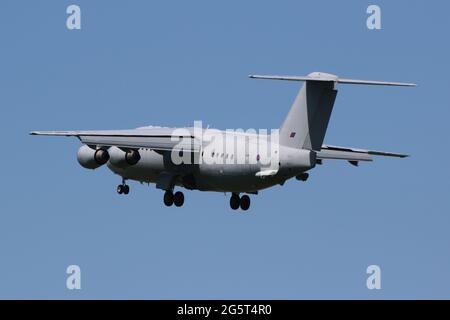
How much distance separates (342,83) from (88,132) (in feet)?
30.2

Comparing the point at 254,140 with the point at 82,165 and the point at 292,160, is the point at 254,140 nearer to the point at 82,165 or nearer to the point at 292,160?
the point at 292,160

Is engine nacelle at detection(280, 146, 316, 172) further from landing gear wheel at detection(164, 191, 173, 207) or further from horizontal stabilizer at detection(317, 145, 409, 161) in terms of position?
landing gear wheel at detection(164, 191, 173, 207)

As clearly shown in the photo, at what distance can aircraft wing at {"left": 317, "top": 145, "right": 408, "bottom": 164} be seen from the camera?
155 feet

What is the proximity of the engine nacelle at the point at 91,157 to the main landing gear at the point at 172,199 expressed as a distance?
2284mm

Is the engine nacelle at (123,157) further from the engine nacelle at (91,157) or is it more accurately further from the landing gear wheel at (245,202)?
the landing gear wheel at (245,202)

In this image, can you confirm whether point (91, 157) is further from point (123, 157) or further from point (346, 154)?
point (346, 154)

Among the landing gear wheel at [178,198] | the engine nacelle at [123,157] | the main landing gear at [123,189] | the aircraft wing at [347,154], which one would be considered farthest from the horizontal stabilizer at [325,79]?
the main landing gear at [123,189]

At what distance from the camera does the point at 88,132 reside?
159 ft

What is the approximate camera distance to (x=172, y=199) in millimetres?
49844

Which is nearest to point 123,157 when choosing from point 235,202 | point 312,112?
point 235,202

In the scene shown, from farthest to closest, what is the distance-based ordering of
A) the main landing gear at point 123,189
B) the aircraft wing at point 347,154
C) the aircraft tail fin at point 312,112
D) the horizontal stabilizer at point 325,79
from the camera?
the main landing gear at point 123,189 < the aircraft wing at point 347,154 < the aircraft tail fin at point 312,112 < the horizontal stabilizer at point 325,79

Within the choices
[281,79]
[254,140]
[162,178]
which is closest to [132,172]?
[162,178]

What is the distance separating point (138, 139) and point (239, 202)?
394cm

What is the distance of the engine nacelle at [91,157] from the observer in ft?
163
